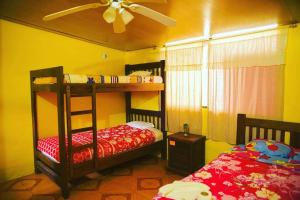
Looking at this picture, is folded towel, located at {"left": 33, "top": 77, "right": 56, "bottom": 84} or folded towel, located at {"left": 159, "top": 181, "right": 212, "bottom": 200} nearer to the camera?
folded towel, located at {"left": 159, "top": 181, "right": 212, "bottom": 200}

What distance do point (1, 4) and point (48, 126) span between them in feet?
6.42

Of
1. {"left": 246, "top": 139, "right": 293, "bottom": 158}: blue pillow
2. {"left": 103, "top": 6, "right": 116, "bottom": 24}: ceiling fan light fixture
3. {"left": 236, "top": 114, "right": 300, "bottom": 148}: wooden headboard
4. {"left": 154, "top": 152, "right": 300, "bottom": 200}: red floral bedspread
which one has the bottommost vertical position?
{"left": 154, "top": 152, "right": 300, "bottom": 200}: red floral bedspread

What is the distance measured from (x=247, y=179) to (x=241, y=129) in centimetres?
123

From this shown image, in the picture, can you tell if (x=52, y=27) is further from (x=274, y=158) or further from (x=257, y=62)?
(x=274, y=158)

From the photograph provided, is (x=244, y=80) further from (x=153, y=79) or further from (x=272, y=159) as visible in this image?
(x=153, y=79)

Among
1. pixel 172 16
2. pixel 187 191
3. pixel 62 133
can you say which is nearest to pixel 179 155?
pixel 187 191

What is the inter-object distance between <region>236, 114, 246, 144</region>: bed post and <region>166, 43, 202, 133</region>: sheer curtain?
2.32 ft

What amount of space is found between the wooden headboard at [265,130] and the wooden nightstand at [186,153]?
64 cm

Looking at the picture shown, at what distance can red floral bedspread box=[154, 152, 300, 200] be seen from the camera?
5.08 ft

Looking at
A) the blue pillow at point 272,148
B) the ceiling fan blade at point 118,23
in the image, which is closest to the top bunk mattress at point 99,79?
the ceiling fan blade at point 118,23

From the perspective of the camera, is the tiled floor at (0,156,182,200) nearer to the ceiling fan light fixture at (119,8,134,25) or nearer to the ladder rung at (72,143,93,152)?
the ladder rung at (72,143,93,152)

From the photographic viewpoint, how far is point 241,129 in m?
2.90

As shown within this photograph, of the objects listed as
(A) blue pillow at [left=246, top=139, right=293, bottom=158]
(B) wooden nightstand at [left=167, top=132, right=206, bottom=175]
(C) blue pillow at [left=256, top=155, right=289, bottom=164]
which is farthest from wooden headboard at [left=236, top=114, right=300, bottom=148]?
(B) wooden nightstand at [left=167, top=132, right=206, bottom=175]

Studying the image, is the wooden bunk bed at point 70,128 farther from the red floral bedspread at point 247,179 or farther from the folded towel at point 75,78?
the red floral bedspread at point 247,179
